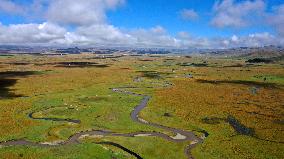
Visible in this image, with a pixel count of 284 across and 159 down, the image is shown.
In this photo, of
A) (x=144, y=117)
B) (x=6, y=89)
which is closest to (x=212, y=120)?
(x=144, y=117)

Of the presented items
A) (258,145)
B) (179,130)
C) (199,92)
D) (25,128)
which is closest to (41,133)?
(25,128)

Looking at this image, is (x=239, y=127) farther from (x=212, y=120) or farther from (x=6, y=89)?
(x=6, y=89)

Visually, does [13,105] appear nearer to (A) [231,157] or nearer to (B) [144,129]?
(B) [144,129]

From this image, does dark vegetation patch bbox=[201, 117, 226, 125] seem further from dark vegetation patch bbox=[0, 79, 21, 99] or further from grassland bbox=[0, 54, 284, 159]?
dark vegetation patch bbox=[0, 79, 21, 99]

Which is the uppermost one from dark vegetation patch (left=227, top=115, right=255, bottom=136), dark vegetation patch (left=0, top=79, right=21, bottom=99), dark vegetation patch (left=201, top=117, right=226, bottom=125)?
dark vegetation patch (left=0, top=79, right=21, bottom=99)

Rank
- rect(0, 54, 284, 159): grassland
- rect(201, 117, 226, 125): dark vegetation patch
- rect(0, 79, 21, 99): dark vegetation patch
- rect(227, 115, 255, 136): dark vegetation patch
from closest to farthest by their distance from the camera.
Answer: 1. rect(0, 54, 284, 159): grassland
2. rect(227, 115, 255, 136): dark vegetation patch
3. rect(201, 117, 226, 125): dark vegetation patch
4. rect(0, 79, 21, 99): dark vegetation patch

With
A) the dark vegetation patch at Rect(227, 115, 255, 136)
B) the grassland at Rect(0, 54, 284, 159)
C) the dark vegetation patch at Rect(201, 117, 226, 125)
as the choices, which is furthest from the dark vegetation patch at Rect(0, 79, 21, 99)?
the dark vegetation patch at Rect(227, 115, 255, 136)

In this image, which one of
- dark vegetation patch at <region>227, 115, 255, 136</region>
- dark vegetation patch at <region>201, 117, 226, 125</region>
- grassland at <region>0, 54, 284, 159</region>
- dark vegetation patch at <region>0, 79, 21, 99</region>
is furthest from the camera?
dark vegetation patch at <region>0, 79, 21, 99</region>

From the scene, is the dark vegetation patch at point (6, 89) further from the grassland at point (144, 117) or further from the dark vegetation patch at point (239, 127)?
the dark vegetation patch at point (239, 127)

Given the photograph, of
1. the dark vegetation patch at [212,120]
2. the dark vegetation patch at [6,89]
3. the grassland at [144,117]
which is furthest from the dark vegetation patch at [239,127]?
the dark vegetation patch at [6,89]
